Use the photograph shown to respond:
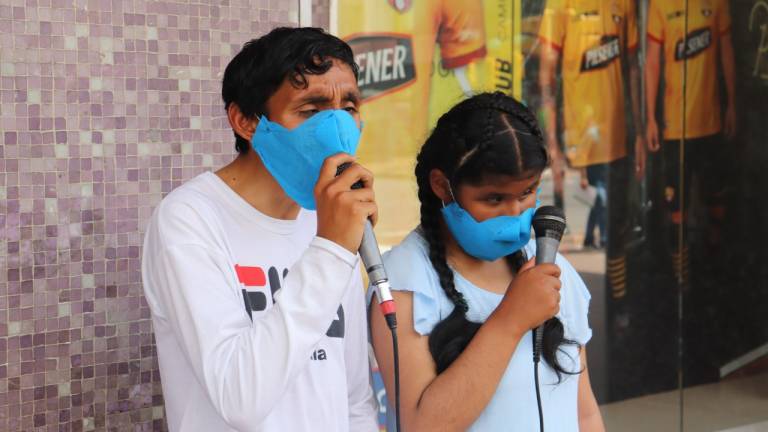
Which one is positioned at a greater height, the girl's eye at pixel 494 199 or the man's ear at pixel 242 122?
the man's ear at pixel 242 122

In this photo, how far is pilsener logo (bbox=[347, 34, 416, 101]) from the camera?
412 cm

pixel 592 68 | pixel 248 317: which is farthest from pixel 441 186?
pixel 592 68

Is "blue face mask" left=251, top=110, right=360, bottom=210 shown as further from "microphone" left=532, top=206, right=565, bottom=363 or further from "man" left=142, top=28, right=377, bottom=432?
"microphone" left=532, top=206, right=565, bottom=363

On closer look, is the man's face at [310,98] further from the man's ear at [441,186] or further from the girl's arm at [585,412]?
the girl's arm at [585,412]

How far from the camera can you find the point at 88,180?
2.96 meters

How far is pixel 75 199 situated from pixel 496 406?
144 cm

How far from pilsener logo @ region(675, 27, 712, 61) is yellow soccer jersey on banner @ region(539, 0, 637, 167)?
0.95ft

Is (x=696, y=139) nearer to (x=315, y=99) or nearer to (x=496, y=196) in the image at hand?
(x=496, y=196)

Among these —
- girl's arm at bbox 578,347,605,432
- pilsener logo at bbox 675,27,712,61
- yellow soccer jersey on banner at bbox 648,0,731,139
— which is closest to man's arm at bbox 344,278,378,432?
girl's arm at bbox 578,347,605,432

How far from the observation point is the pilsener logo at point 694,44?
5320 mm

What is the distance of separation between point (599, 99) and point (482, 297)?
3.06 m

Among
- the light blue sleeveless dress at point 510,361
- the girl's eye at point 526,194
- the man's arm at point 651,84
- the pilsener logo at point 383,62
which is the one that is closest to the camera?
the light blue sleeveless dress at point 510,361

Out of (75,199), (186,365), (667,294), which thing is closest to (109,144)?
(75,199)

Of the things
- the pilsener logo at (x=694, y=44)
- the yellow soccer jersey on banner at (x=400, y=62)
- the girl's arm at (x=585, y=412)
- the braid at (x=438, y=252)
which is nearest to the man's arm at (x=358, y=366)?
the braid at (x=438, y=252)
